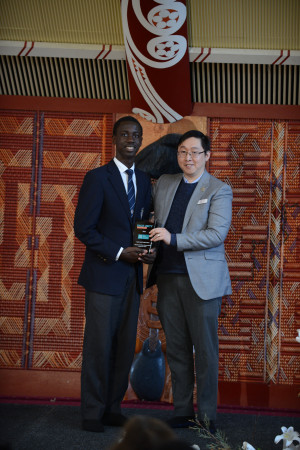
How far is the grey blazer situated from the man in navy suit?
17cm

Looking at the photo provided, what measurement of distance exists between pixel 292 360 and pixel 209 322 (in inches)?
42.8

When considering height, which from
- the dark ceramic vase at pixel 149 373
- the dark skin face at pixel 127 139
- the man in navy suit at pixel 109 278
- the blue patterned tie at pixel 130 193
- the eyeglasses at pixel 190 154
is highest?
the dark skin face at pixel 127 139

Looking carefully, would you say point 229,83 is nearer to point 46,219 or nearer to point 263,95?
point 263,95

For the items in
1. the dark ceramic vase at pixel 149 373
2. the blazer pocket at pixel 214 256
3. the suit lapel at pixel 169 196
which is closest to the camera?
the blazer pocket at pixel 214 256

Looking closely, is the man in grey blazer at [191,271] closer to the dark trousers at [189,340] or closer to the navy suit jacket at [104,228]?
the dark trousers at [189,340]

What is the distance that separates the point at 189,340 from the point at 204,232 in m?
0.63

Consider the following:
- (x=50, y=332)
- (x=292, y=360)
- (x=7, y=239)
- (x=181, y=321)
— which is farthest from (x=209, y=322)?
(x=7, y=239)

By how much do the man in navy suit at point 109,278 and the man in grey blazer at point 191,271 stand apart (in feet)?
0.52

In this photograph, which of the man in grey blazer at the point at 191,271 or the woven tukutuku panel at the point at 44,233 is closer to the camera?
the man in grey blazer at the point at 191,271

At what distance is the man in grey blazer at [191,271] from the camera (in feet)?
10.2

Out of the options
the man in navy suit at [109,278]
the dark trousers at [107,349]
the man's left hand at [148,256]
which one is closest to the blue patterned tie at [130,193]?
the man in navy suit at [109,278]

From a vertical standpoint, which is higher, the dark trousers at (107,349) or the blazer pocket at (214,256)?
the blazer pocket at (214,256)

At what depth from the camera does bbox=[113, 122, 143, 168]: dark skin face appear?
318 centimetres

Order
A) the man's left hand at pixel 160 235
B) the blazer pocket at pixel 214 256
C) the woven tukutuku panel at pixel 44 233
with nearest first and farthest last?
the man's left hand at pixel 160 235
the blazer pocket at pixel 214 256
the woven tukutuku panel at pixel 44 233
